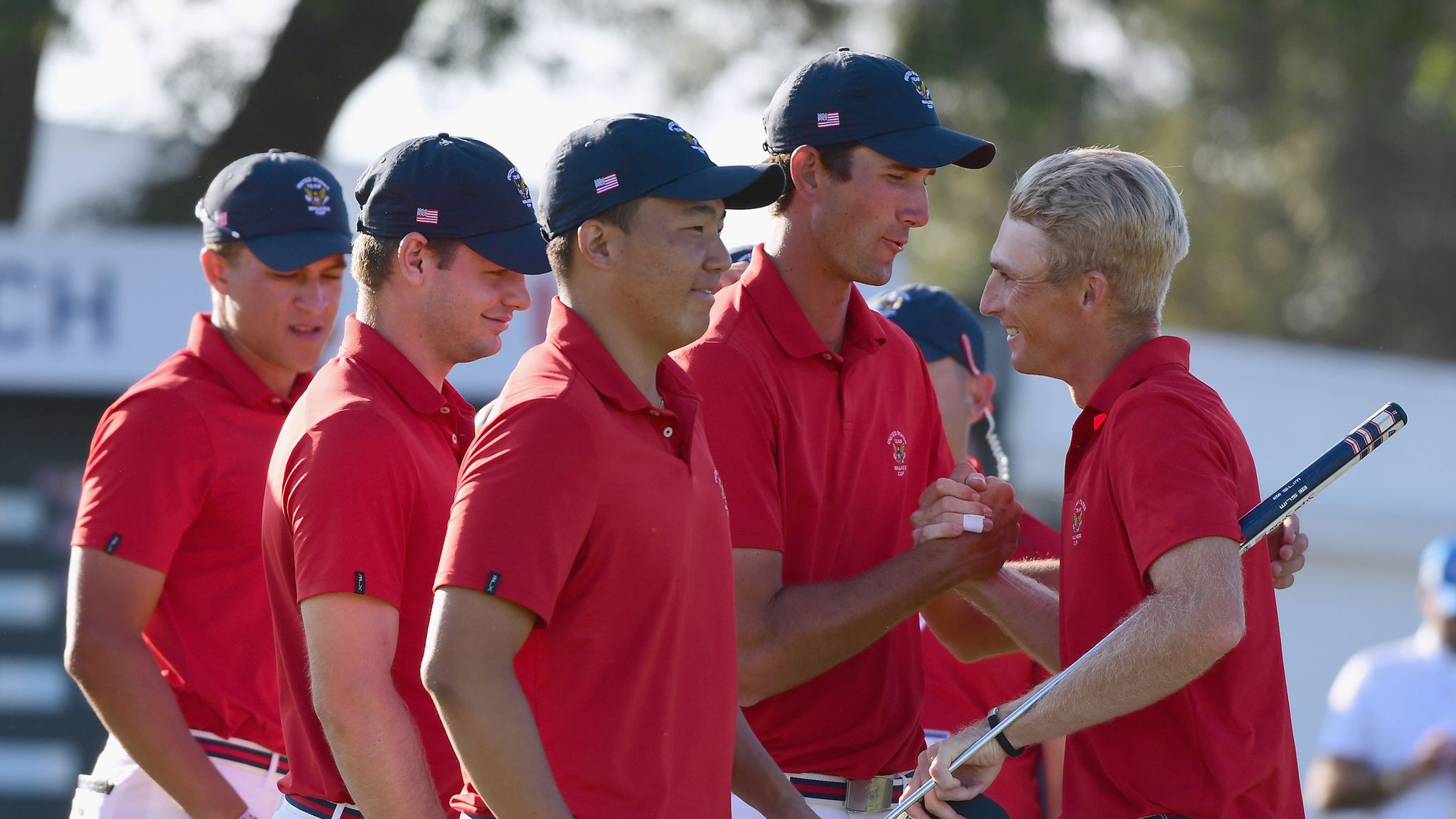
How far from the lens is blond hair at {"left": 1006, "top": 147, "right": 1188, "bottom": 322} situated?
3.45 metres

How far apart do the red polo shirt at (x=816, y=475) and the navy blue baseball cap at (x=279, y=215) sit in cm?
120

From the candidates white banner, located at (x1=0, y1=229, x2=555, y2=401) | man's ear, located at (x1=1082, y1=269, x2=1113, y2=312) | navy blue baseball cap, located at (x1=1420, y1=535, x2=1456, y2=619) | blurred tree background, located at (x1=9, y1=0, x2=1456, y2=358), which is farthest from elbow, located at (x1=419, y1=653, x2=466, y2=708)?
blurred tree background, located at (x1=9, y1=0, x2=1456, y2=358)

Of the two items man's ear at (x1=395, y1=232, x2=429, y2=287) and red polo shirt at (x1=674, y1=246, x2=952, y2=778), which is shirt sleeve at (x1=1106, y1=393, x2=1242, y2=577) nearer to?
red polo shirt at (x1=674, y1=246, x2=952, y2=778)

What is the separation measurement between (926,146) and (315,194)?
5.67 ft

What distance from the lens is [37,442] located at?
859 centimetres

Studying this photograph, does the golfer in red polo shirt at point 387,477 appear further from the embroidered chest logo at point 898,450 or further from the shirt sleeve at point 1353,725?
the shirt sleeve at point 1353,725

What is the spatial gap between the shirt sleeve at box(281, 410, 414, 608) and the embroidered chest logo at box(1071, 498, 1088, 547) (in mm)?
1304

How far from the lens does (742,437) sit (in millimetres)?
3607

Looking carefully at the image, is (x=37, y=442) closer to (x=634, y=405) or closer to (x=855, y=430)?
(x=855, y=430)

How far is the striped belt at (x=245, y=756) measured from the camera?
13.7 ft

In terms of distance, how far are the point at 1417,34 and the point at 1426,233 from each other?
889 centimetres

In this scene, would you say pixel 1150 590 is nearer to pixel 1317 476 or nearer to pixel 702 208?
pixel 1317 476

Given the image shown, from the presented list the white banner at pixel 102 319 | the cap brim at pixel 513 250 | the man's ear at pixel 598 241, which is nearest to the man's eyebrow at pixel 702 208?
the man's ear at pixel 598 241

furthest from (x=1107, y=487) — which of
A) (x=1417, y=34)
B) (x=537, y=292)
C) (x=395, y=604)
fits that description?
(x=1417, y=34)
